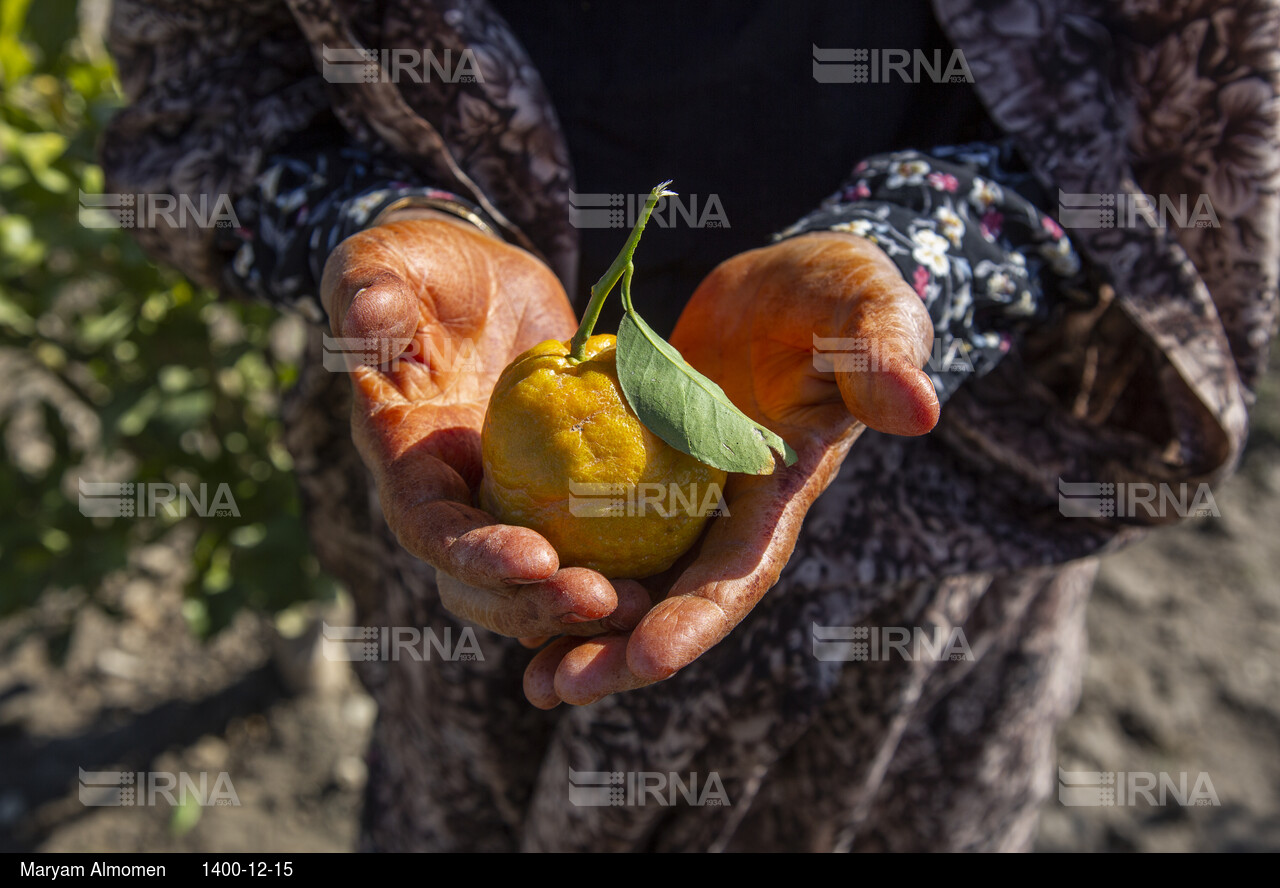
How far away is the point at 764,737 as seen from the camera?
54.3 inches

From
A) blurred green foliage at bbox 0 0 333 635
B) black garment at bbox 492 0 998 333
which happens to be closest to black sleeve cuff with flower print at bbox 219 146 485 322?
black garment at bbox 492 0 998 333

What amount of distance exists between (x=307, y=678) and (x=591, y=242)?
212cm

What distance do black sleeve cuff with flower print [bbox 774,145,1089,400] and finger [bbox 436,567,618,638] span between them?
Result: 0.51m

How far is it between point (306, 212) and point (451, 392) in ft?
1.29

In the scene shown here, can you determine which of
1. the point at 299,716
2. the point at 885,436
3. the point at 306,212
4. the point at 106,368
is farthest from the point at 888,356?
the point at 299,716

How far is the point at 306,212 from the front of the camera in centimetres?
133

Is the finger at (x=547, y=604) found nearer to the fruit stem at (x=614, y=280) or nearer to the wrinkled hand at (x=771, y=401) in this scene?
the wrinkled hand at (x=771, y=401)

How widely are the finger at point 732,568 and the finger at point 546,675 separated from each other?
0.13 m

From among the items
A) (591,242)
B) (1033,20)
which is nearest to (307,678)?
(591,242)

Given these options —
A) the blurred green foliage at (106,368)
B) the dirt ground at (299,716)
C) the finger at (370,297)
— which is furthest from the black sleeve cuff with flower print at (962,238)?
the dirt ground at (299,716)

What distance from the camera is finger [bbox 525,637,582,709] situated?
98 cm

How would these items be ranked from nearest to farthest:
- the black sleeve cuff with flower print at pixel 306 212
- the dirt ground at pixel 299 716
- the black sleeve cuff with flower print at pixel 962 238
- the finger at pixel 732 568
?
the finger at pixel 732 568, the black sleeve cuff with flower print at pixel 962 238, the black sleeve cuff with flower print at pixel 306 212, the dirt ground at pixel 299 716

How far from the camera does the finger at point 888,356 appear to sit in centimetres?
90

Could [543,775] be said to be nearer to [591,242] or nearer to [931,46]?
[591,242]
